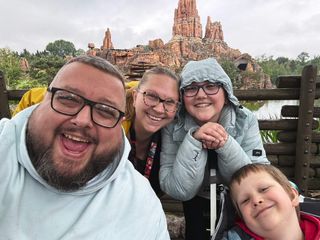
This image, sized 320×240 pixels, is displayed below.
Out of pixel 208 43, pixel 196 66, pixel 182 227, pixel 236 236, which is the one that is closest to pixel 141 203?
pixel 236 236

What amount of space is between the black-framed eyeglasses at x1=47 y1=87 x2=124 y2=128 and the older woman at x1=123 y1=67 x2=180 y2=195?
57 cm

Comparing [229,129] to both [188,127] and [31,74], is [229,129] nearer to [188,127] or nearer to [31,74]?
[188,127]

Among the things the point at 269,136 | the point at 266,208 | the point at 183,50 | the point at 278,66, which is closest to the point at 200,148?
the point at 266,208

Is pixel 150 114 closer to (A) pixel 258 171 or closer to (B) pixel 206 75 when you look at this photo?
(B) pixel 206 75

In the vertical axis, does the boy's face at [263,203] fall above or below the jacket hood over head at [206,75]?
below

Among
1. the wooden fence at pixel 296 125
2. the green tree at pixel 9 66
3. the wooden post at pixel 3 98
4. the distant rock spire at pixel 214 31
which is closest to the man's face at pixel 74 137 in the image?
the wooden fence at pixel 296 125

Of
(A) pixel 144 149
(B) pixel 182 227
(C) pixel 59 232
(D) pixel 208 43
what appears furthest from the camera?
(D) pixel 208 43

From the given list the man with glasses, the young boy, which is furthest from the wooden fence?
the man with glasses

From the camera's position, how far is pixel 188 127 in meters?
1.91

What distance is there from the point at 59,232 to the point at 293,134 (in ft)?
10.9

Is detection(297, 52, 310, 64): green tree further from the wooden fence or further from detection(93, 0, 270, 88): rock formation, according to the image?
the wooden fence

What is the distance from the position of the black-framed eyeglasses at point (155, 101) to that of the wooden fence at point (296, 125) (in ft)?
6.08

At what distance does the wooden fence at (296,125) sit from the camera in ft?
11.5

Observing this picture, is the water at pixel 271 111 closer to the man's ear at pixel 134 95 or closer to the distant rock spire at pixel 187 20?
the man's ear at pixel 134 95
